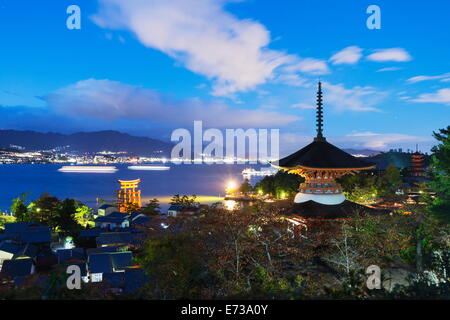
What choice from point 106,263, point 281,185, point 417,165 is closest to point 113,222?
point 106,263

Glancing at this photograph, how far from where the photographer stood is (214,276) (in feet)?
27.1

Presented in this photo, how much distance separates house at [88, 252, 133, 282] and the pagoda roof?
11.5 metres

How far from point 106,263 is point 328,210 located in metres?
13.4

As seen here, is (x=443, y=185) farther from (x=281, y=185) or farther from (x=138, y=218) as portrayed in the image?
(x=138, y=218)

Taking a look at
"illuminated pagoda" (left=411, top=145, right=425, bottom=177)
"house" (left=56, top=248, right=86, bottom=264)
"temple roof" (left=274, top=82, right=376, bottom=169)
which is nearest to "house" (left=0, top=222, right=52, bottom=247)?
"house" (left=56, top=248, right=86, bottom=264)

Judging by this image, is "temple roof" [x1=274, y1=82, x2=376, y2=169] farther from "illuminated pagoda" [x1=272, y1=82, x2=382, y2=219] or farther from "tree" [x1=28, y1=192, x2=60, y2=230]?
"tree" [x1=28, y1=192, x2=60, y2=230]

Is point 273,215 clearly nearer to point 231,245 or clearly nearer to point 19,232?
point 231,245

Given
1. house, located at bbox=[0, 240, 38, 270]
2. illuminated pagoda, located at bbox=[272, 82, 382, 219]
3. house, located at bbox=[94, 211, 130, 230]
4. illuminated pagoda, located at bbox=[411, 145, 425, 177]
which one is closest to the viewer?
illuminated pagoda, located at bbox=[272, 82, 382, 219]

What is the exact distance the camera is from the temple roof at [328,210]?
11148 millimetres

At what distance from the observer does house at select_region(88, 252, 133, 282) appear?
59.3ft

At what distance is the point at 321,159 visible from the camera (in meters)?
12.0

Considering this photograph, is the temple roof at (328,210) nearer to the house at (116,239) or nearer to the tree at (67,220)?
the house at (116,239)
